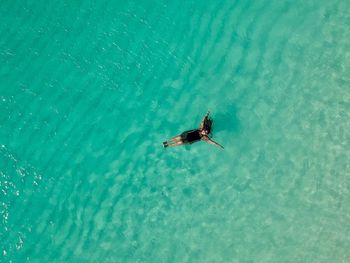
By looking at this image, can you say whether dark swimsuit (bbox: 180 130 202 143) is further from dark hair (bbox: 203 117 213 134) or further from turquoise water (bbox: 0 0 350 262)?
turquoise water (bbox: 0 0 350 262)

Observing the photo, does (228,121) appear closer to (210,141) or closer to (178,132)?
(210,141)

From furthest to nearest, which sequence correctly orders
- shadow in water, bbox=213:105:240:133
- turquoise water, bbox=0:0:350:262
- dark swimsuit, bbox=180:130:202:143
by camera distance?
1. shadow in water, bbox=213:105:240:133
2. turquoise water, bbox=0:0:350:262
3. dark swimsuit, bbox=180:130:202:143

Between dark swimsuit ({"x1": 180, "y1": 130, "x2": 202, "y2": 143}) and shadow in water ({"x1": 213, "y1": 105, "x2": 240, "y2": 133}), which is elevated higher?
shadow in water ({"x1": 213, "y1": 105, "x2": 240, "y2": 133})

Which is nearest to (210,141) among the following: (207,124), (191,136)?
(207,124)

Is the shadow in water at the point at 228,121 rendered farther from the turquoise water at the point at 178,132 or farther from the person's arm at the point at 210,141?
the person's arm at the point at 210,141

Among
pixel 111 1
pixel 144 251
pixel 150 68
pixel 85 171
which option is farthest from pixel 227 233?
pixel 111 1

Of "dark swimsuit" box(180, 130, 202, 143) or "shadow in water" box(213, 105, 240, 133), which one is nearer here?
"dark swimsuit" box(180, 130, 202, 143)

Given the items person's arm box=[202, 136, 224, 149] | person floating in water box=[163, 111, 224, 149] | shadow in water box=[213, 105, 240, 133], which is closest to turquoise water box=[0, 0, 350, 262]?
shadow in water box=[213, 105, 240, 133]
